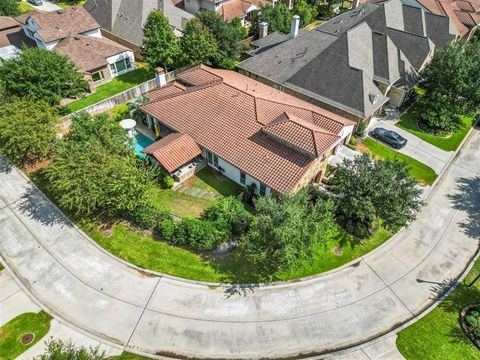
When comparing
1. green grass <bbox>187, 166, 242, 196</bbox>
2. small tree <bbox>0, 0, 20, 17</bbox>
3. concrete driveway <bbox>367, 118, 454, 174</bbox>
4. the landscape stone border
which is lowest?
the landscape stone border

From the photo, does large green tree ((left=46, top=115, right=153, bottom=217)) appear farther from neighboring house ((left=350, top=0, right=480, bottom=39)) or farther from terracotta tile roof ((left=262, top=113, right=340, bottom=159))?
neighboring house ((left=350, top=0, right=480, bottom=39))

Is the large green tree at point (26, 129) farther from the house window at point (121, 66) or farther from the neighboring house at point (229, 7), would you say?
the neighboring house at point (229, 7)

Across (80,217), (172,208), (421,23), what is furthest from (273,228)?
(421,23)

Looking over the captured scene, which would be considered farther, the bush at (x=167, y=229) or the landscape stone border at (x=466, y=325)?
the bush at (x=167, y=229)

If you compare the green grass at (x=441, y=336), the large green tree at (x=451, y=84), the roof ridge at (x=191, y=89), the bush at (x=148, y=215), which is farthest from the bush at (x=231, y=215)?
the large green tree at (x=451, y=84)

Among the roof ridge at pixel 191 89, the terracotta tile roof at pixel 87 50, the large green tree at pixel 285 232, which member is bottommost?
the large green tree at pixel 285 232

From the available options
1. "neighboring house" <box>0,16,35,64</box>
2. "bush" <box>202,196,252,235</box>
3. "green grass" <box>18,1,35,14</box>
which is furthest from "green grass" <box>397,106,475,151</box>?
"green grass" <box>18,1,35,14</box>
